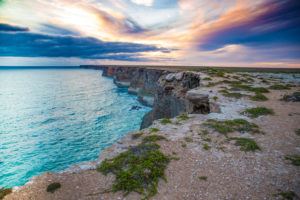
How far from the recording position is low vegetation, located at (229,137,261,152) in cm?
951

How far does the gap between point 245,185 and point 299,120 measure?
1058cm

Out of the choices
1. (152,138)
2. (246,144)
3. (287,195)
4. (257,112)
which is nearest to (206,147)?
(246,144)

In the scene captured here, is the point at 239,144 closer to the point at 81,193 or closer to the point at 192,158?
the point at 192,158

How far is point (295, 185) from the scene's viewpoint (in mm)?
6770

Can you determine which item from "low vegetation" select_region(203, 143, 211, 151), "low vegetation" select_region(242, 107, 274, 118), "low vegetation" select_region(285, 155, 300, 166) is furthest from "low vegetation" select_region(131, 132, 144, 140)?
"low vegetation" select_region(242, 107, 274, 118)

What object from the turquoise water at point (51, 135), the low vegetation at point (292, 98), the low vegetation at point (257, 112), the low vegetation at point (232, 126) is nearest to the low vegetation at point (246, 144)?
the low vegetation at point (232, 126)

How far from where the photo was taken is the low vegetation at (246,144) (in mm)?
9508

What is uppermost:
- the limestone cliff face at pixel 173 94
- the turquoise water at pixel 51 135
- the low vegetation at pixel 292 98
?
the low vegetation at pixel 292 98

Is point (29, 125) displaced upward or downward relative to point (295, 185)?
downward

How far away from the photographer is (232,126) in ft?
40.8

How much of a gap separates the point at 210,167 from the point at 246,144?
11.0 feet

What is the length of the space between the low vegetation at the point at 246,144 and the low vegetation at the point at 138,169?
15.0 feet

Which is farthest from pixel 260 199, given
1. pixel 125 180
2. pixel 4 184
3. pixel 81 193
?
pixel 4 184

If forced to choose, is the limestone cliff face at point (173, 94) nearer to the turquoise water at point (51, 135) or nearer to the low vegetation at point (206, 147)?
the turquoise water at point (51, 135)
